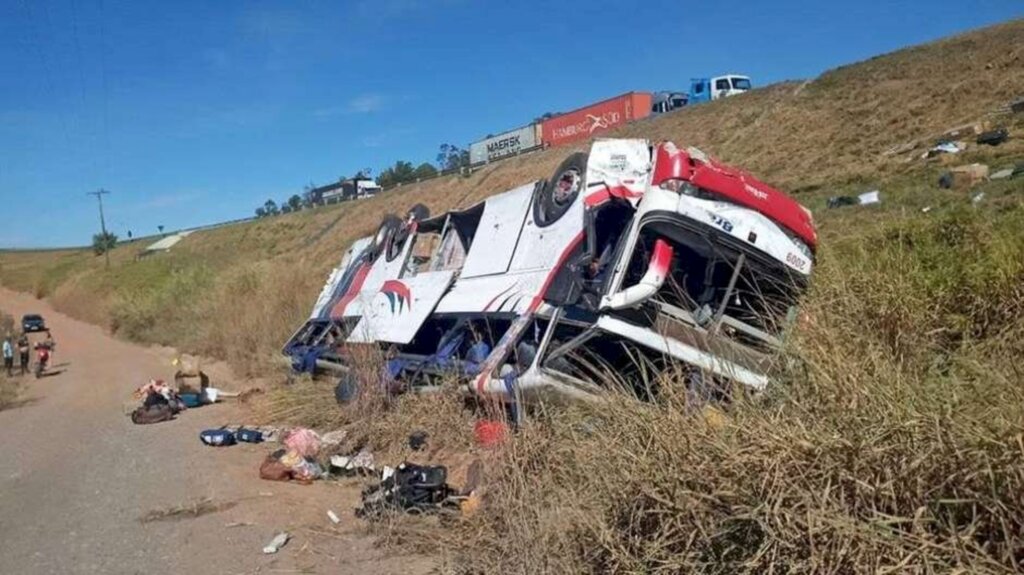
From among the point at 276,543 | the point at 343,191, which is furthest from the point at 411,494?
the point at 343,191

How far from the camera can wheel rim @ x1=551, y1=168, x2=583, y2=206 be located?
325 inches

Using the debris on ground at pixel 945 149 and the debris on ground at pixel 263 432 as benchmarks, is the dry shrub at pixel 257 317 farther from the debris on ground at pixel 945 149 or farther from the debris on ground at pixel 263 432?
the debris on ground at pixel 945 149

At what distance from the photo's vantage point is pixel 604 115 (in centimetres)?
5078

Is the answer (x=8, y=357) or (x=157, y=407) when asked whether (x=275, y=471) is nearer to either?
(x=157, y=407)

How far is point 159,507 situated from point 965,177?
14371mm

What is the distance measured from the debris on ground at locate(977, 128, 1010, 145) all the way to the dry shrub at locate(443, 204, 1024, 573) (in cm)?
1789

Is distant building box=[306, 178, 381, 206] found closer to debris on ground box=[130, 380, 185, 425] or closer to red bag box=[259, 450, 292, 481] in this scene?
debris on ground box=[130, 380, 185, 425]

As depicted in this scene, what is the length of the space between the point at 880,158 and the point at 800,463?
22.6 m

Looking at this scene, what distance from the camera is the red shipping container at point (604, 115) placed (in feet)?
164

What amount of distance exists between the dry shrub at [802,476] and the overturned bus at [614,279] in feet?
3.33

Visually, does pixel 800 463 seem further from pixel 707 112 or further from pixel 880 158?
pixel 707 112

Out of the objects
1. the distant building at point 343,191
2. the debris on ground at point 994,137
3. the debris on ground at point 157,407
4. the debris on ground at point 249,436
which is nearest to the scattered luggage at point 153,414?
the debris on ground at point 157,407

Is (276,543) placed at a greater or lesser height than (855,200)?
lesser

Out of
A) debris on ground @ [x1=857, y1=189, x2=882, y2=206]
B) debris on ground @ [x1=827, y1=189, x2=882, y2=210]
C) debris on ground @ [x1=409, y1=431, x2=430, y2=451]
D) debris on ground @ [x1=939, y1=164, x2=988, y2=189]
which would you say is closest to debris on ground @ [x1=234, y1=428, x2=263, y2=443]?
debris on ground @ [x1=409, y1=431, x2=430, y2=451]
